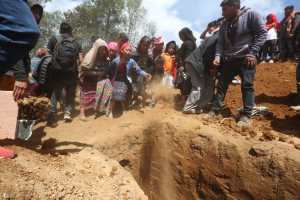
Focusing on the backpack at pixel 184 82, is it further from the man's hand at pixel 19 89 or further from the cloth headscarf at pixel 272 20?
the cloth headscarf at pixel 272 20

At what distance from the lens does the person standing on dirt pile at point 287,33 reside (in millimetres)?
8680

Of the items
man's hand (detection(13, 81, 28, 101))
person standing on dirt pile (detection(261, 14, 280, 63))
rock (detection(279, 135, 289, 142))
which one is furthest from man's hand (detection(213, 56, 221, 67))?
person standing on dirt pile (detection(261, 14, 280, 63))

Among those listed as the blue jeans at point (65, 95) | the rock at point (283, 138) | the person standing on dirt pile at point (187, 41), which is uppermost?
A: the person standing on dirt pile at point (187, 41)

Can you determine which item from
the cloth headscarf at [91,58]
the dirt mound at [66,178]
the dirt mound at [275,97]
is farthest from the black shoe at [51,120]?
the dirt mound at [275,97]

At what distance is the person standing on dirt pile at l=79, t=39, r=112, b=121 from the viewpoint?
6449 millimetres

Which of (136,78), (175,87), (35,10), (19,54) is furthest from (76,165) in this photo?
(175,87)

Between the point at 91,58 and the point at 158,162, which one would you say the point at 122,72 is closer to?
the point at 91,58

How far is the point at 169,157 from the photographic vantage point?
5281 millimetres

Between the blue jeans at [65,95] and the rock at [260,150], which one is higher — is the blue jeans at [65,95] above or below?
above

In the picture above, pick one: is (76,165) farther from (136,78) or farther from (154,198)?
(136,78)

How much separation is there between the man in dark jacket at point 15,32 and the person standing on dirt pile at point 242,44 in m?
3.03

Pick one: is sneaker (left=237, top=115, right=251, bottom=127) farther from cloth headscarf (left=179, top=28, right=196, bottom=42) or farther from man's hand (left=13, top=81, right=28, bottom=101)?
man's hand (left=13, top=81, right=28, bottom=101)

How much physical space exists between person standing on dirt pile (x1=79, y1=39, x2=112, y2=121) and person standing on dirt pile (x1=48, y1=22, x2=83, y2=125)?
196mm

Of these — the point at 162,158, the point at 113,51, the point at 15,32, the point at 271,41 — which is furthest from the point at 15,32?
the point at 271,41
